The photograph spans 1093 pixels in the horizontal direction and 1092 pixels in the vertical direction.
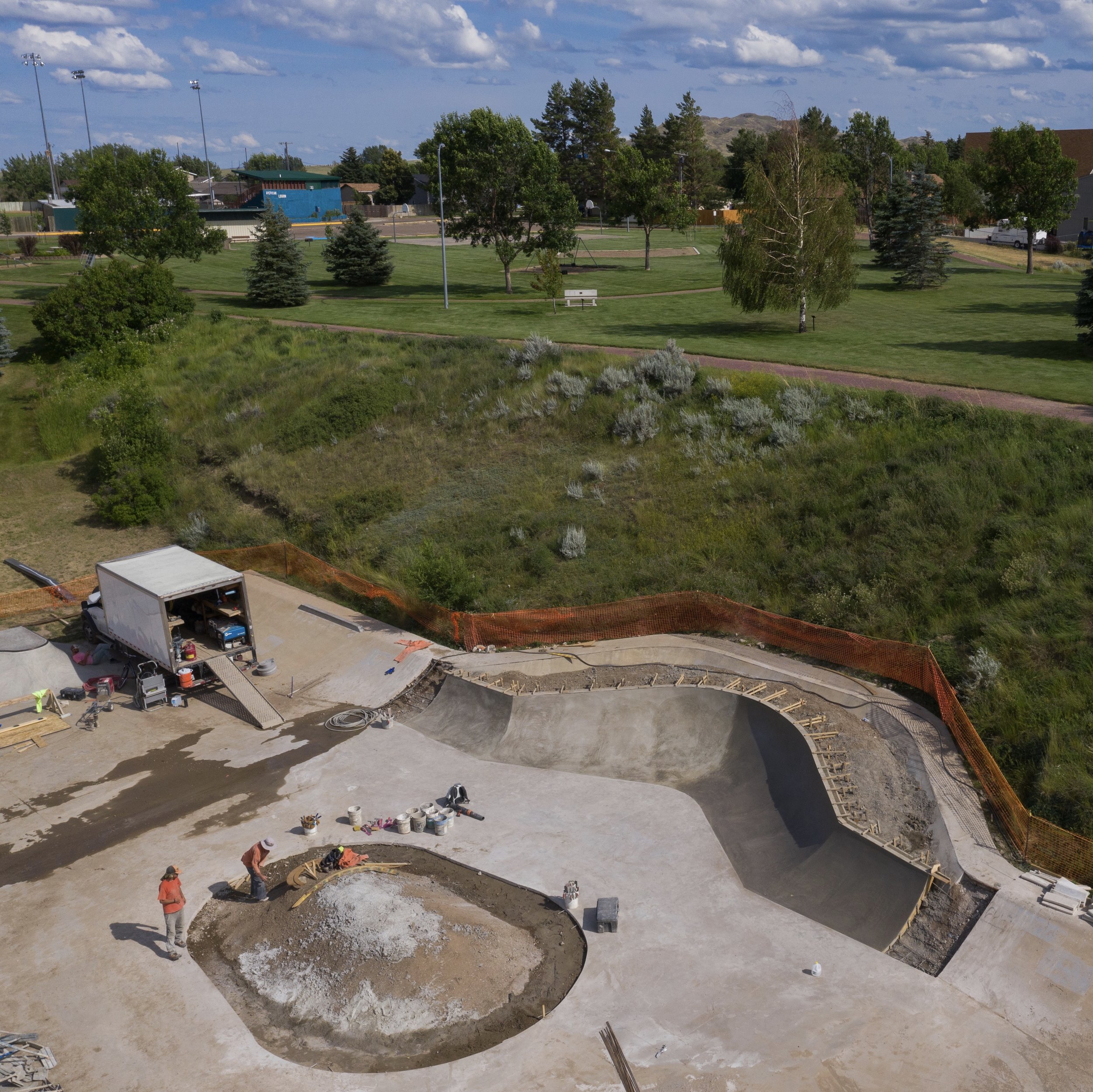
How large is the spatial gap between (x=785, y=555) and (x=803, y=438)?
5379 millimetres

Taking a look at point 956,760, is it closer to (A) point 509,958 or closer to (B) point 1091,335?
(A) point 509,958

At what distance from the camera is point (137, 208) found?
5759cm

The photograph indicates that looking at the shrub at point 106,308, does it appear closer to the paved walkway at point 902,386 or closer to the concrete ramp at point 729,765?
the paved walkway at point 902,386

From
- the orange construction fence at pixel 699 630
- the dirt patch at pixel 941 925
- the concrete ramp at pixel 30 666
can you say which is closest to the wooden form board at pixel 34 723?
the concrete ramp at pixel 30 666

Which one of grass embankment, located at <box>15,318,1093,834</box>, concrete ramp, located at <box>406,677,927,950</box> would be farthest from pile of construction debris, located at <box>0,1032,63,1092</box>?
grass embankment, located at <box>15,318,1093,834</box>

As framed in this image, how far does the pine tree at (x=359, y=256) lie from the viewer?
6406 cm

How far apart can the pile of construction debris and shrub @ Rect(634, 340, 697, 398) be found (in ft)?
84.2

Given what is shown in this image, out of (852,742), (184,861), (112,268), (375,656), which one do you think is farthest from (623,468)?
(112,268)

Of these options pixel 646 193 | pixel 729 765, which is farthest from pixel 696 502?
pixel 646 193

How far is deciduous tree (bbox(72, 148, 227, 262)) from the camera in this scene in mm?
57031

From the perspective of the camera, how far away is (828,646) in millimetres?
20734

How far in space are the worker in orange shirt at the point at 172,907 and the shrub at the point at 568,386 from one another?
23120 mm

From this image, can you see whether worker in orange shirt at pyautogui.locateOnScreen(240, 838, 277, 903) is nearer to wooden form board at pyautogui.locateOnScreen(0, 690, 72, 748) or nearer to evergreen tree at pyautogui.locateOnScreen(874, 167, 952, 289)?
wooden form board at pyautogui.locateOnScreen(0, 690, 72, 748)

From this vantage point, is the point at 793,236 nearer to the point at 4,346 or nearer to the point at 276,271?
the point at 276,271
